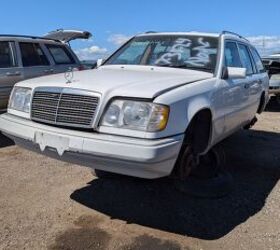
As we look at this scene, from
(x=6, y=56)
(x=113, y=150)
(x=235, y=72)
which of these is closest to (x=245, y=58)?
(x=235, y=72)

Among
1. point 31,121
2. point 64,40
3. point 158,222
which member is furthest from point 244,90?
point 64,40

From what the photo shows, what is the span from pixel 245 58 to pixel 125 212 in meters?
3.28

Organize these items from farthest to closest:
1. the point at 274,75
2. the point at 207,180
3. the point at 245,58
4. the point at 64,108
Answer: the point at 274,75 < the point at 245,58 < the point at 207,180 < the point at 64,108

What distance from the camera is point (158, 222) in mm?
4191

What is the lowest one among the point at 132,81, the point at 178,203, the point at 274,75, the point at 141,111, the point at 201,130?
the point at 274,75

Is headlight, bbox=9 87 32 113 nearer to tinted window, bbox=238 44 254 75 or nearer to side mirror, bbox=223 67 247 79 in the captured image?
side mirror, bbox=223 67 247 79

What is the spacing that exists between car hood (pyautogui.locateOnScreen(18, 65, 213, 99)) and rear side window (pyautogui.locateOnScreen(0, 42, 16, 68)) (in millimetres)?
3423

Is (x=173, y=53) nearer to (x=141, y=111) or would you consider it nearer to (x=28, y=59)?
(x=141, y=111)

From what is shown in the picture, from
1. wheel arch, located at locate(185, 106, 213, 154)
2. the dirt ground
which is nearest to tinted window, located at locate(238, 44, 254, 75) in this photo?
the dirt ground

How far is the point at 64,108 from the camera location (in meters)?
4.05

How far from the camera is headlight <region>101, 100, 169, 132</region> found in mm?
3699

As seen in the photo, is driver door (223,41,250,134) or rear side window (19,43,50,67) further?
rear side window (19,43,50,67)

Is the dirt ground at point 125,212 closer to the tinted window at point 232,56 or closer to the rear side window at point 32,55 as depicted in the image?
the tinted window at point 232,56

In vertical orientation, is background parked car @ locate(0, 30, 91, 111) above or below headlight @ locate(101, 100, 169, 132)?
below
